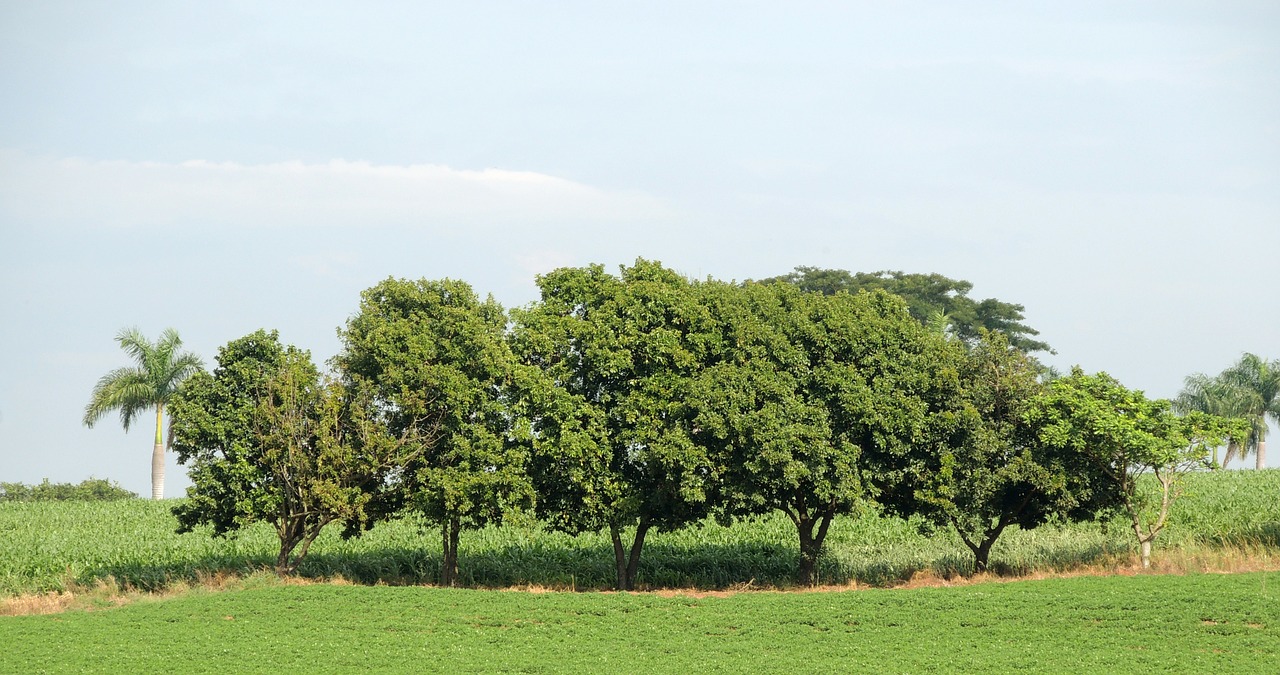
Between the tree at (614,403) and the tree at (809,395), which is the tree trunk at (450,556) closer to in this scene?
the tree at (614,403)

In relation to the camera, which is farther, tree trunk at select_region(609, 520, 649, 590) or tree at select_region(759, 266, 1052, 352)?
tree at select_region(759, 266, 1052, 352)

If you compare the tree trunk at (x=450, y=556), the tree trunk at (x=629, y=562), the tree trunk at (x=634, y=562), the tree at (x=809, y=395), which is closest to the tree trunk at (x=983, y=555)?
the tree at (x=809, y=395)

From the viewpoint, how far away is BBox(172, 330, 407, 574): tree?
133 ft

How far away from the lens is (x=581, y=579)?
45562mm

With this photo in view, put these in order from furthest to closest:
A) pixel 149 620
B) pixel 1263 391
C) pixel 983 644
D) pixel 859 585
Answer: pixel 1263 391 → pixel 859 585 → pixel 149 620 → pixel 983 644

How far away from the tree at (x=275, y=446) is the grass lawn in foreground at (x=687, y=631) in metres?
3.16

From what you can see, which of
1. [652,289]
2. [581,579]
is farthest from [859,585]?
[652,289]

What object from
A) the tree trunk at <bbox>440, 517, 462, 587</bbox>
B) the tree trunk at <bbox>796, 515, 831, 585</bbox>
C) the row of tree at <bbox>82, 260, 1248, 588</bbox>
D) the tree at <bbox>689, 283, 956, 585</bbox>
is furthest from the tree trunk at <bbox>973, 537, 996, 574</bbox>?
the tree trunk at <bbox>440, 517, 462, 587</bbox>

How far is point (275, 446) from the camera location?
134 ft

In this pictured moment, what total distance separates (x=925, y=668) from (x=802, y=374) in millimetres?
14827

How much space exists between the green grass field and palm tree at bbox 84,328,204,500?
685 inches

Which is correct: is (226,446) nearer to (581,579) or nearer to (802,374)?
(581,579)

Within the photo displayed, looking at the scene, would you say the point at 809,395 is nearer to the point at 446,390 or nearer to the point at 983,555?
the point at 983,555

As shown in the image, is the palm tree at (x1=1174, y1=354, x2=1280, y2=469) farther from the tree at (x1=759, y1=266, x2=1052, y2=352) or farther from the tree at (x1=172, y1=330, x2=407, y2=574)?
the tree at (x1=172, y1=330, x2=407, y2=574)
